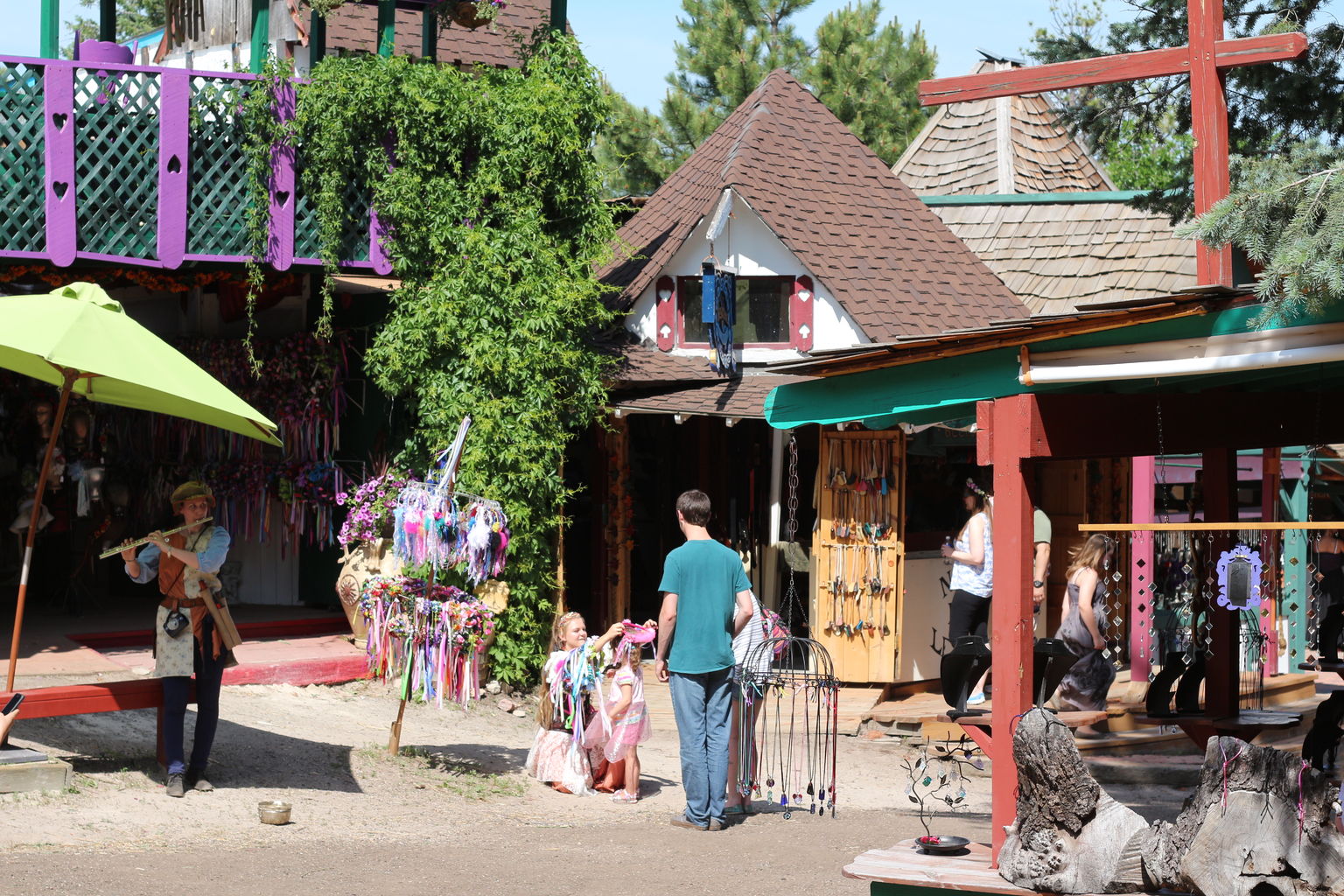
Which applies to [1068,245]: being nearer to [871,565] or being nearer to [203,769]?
[871,565]

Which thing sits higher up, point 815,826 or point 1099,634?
point 1099,634

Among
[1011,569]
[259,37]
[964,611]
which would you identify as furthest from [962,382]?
[259,37]

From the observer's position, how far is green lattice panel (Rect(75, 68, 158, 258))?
37.1 ft

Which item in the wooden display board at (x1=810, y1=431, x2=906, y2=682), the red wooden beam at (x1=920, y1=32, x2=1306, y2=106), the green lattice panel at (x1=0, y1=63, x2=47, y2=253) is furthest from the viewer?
the wooden display board at (x1=810, y1=431, x2=906, y2=682)

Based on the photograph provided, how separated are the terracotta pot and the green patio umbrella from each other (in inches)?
151

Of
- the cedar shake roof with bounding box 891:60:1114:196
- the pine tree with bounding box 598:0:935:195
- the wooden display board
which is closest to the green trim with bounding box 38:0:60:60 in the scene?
the wooden display board

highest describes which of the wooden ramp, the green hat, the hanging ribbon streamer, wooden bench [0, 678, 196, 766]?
the hanging ribbon streamer

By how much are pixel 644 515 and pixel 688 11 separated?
60.7 ft

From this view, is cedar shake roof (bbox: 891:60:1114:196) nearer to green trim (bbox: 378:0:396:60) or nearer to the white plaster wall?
the white plaster wall

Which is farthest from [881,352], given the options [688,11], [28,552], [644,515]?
[688,11]

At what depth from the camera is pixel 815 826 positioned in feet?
29.3

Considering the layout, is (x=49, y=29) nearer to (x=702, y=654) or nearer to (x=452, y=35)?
(x=702, y=654)

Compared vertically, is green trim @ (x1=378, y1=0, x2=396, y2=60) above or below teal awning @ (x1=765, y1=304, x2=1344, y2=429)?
above

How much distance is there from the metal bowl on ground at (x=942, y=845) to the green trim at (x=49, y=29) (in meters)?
8.91
